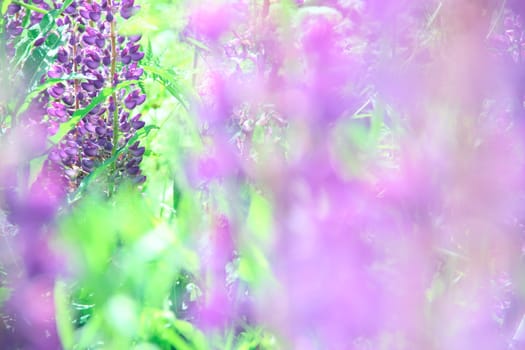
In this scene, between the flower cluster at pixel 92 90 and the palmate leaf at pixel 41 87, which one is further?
the flower cluster at pixel 92 90

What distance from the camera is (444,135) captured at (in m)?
0.53

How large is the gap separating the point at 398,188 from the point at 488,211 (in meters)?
0.10

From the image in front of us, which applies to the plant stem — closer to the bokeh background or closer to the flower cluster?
the flower cluster

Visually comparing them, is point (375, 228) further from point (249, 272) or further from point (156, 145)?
point (156, 145)

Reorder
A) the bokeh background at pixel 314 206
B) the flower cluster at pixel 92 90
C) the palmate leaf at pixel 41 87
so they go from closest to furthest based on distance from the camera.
Answer: the bokeh background at pixel 314 206
the palmate leaf at pixel 41 87
the flower cluster at pixel 92 90

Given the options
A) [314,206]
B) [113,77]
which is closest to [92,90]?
[113,77]

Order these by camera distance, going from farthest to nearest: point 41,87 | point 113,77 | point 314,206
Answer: point 113,77, point 41,87, point 314,206

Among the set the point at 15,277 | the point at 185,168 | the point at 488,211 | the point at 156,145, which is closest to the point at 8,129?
the point at 15,277

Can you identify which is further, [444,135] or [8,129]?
[8,129]

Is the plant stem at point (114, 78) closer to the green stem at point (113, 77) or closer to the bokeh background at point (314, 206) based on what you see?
the green stem at point (113, 77)

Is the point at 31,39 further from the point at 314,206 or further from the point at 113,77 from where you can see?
the point at 314,206

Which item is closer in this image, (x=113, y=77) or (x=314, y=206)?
(x=314, y=206)

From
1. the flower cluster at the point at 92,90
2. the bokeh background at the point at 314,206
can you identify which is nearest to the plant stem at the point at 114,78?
the flower cluster at the point at 92,90

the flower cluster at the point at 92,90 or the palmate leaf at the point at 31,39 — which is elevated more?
the palmate leaf at the point at 31,39
